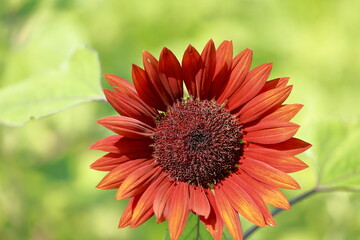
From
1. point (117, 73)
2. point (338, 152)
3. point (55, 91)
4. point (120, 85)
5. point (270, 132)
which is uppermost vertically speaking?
point (117, 73)

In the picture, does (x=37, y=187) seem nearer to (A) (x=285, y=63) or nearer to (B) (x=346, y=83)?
(A) (x=285, y=63)

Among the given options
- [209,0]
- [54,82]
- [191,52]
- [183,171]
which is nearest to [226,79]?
[191,52]

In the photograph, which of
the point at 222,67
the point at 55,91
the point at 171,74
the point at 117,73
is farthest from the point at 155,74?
the point at 117,73

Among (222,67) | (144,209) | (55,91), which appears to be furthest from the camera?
(55,91)

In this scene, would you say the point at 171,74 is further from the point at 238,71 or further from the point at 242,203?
the point at 242,203

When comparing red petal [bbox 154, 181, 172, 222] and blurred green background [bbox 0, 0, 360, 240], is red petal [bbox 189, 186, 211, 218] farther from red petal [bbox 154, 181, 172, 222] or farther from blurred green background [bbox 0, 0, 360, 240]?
blurred green background [bbox 0, 0, 360, 240]

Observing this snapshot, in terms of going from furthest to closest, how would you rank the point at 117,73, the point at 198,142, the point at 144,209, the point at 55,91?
the point at 117,73 < the point at 55,91 < the point at 198,142 < the point at 144,209

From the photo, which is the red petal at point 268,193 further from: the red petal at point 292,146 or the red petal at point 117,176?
the red petal at point 117,176
